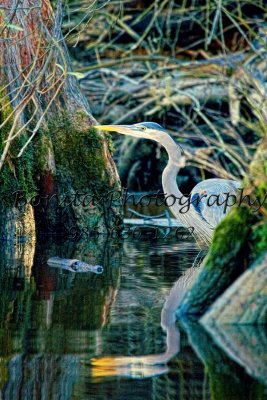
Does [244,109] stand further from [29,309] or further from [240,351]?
[240,351]

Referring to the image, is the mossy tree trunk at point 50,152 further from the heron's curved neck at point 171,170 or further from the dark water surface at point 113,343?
the dark water surface at point 113,343

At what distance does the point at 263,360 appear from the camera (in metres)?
4.42

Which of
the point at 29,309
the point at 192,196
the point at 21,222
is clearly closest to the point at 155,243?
the point at 192,196

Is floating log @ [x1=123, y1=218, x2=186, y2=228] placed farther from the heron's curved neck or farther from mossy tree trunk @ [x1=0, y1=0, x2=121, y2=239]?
the heron's curved neck

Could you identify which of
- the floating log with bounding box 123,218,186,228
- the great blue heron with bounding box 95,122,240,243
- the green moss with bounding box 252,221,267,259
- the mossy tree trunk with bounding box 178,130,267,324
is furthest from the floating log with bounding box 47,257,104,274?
the floating log with bounding box 123,218,186,228

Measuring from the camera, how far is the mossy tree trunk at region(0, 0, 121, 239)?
876 cm

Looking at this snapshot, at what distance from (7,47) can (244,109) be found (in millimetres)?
4916

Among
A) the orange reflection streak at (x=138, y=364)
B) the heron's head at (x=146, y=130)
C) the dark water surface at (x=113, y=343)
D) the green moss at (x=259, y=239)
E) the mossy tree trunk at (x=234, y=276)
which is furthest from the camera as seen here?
the heron's head at (x=146, y=130)

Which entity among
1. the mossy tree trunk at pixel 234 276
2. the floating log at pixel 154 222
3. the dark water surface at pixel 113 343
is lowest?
the floating log at pixel 154 222

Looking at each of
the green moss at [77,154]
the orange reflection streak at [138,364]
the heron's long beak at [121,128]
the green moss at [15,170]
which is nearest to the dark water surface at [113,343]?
the orange reflection streak at [138,364]

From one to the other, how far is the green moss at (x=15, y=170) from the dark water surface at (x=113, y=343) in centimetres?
192

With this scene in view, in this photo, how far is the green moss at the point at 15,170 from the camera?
8914 millimetres

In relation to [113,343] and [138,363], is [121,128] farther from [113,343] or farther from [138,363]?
[138,363]

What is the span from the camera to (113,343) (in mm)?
4773
